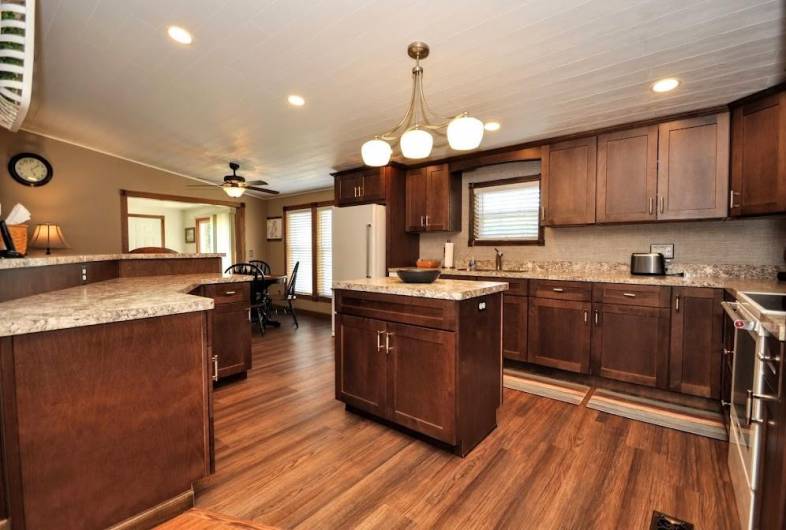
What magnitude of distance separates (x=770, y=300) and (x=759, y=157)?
1382 millimetres

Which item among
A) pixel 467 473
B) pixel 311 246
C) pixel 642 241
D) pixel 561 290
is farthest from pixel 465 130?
pixel 311 246

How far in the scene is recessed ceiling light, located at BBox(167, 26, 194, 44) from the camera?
2091 millimetres

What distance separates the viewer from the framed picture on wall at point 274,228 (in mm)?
7121

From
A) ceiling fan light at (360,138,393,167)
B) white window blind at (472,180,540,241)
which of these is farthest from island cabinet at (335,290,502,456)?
white window blind at (472,180,540,241)

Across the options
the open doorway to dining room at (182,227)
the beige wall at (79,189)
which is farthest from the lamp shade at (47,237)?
the open doorway to dining room at (182,227)

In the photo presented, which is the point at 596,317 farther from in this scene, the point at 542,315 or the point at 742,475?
the point at 742,475

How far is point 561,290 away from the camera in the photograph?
3.14m

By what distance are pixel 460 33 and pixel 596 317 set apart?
2444 millimetres

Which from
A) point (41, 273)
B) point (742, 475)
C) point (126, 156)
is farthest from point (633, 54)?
point (126, 156)

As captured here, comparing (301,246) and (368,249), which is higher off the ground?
(301,246)

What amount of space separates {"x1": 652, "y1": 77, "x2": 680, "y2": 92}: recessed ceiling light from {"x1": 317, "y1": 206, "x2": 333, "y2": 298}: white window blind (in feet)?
15.9

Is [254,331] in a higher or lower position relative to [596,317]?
lower

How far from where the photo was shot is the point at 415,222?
4590mm

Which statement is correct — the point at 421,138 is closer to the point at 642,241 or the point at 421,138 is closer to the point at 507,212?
the point at 507,212
